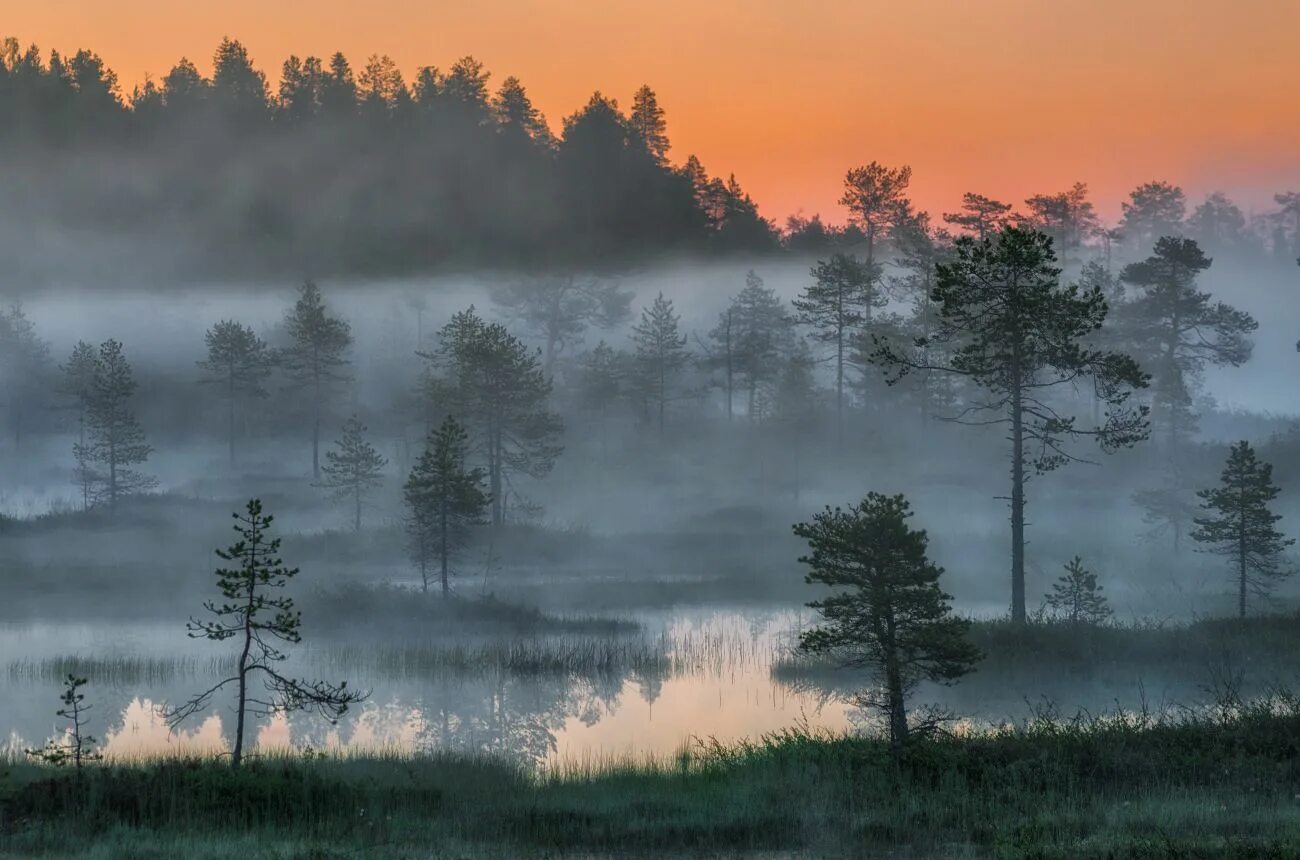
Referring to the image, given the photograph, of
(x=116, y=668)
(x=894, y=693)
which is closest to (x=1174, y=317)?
(x=894, y=693)

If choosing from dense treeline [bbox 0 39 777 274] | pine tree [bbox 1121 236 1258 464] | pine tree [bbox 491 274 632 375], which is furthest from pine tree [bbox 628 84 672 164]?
pine tree [bbox 1121 236 1258 464]

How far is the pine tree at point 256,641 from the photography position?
53.1ft

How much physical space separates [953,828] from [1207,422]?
78506 mm

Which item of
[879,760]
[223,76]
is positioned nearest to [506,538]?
[879,760]

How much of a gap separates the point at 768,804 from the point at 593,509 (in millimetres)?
51491

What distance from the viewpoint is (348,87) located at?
464ft

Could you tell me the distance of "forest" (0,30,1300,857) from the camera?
14531mm

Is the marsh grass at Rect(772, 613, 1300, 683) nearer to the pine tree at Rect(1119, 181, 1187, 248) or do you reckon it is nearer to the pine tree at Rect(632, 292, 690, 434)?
the pine tree at Rect(632, 292, 690, 434)

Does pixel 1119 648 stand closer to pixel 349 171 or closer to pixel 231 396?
pixel 231 396

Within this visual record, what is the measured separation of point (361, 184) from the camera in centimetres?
13162

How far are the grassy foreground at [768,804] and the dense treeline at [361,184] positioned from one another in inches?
3497

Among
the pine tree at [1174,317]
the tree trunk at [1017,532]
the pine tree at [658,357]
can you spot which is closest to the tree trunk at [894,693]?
the tree trunk at [1017,532]

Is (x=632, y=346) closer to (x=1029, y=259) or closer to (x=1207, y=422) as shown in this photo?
(x=1207, y=422)

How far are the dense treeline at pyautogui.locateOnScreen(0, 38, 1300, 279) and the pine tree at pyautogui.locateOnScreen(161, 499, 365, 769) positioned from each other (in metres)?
75.4
